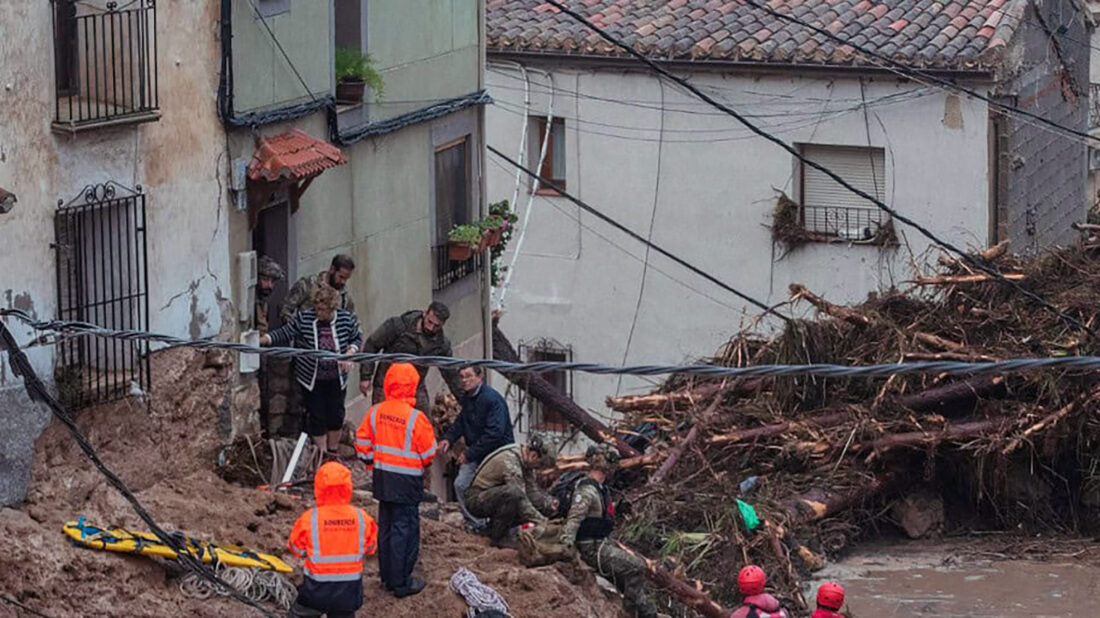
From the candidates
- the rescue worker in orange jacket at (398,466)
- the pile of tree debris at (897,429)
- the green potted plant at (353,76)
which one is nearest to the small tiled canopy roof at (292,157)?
the green potted plant at (353,76)

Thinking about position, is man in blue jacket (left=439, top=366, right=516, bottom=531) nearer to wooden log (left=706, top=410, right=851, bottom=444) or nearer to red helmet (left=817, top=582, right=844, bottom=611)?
red helmet (left=817, top=582, right=844, bottom=611)

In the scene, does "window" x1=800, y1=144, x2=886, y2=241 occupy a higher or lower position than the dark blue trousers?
higher

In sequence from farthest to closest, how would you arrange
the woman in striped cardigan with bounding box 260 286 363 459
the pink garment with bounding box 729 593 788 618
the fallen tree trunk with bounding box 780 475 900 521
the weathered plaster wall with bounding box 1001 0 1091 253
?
the weathered plaster wall with bounding box 1001 0 1091 253 → the fallen tree trunk with bounding box 780 475 900 521 → the woman in striped cardigan with bounding box 260 286 363 459 → the pink garment with bounding box 729 593 788 618

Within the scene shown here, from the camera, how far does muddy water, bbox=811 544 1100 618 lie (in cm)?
1570

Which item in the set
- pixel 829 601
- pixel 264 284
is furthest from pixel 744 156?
pixel 829 601

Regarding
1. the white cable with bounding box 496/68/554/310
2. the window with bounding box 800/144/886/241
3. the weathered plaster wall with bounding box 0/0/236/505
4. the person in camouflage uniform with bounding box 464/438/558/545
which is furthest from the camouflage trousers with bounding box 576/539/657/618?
the white cable with bounding box 496/68/554/310

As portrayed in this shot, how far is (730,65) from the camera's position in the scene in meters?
25.7

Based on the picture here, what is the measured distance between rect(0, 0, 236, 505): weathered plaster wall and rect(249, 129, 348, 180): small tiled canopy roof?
0.38m

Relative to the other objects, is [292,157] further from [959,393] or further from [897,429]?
[959,393]

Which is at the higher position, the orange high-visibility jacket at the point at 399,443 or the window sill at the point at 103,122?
the window sill at the point at 103,122

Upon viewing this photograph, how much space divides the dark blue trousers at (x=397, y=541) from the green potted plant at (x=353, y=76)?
555 cm

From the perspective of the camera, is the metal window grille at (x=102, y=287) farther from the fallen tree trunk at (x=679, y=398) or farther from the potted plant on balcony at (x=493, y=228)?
the potted plant on balcony at (x=493, y=228)

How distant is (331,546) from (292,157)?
4.20 meters

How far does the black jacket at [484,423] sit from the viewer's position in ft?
46.8
